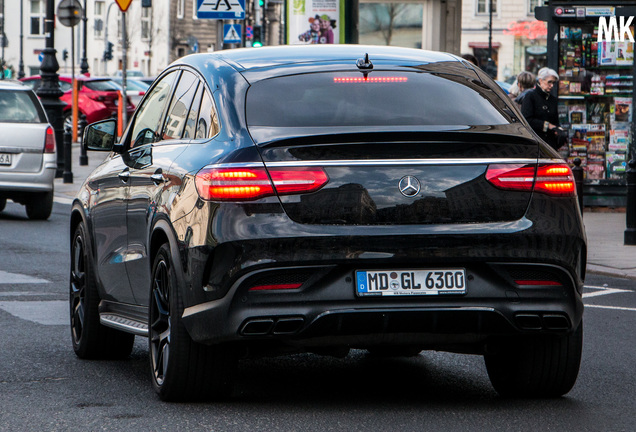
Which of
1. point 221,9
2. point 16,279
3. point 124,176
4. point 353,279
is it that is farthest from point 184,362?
point 221,9

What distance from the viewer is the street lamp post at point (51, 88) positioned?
24.3 m

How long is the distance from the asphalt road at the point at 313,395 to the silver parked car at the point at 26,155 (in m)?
8.75

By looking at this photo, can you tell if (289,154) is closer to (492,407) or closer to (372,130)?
(372,130)

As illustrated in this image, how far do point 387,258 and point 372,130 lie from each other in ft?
1.77

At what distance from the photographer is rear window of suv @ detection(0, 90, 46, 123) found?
1786cm

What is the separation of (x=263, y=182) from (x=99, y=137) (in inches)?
91.7

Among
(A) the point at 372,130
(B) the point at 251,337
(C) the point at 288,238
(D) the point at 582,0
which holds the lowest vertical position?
(B) the point at 251,337

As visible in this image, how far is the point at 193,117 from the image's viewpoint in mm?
6297

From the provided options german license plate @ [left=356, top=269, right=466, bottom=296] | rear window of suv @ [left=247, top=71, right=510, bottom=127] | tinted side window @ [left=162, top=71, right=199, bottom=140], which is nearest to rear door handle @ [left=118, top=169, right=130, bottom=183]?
tinted side window @ [left=162, top=71, right=199, bottom=140]

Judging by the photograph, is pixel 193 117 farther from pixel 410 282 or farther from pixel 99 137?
pixel 99 137

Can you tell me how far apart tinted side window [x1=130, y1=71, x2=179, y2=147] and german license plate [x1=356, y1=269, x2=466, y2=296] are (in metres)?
1.68

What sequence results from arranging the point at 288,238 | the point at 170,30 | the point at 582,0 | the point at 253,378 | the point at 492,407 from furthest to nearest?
the point at 170,30 → the point at 582,0 → the point at 253,378 → the point at 492,407 → the point at 288,238

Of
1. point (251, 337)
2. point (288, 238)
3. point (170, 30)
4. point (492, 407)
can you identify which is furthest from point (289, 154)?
point (170, 30)

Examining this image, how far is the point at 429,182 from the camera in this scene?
221 inches
